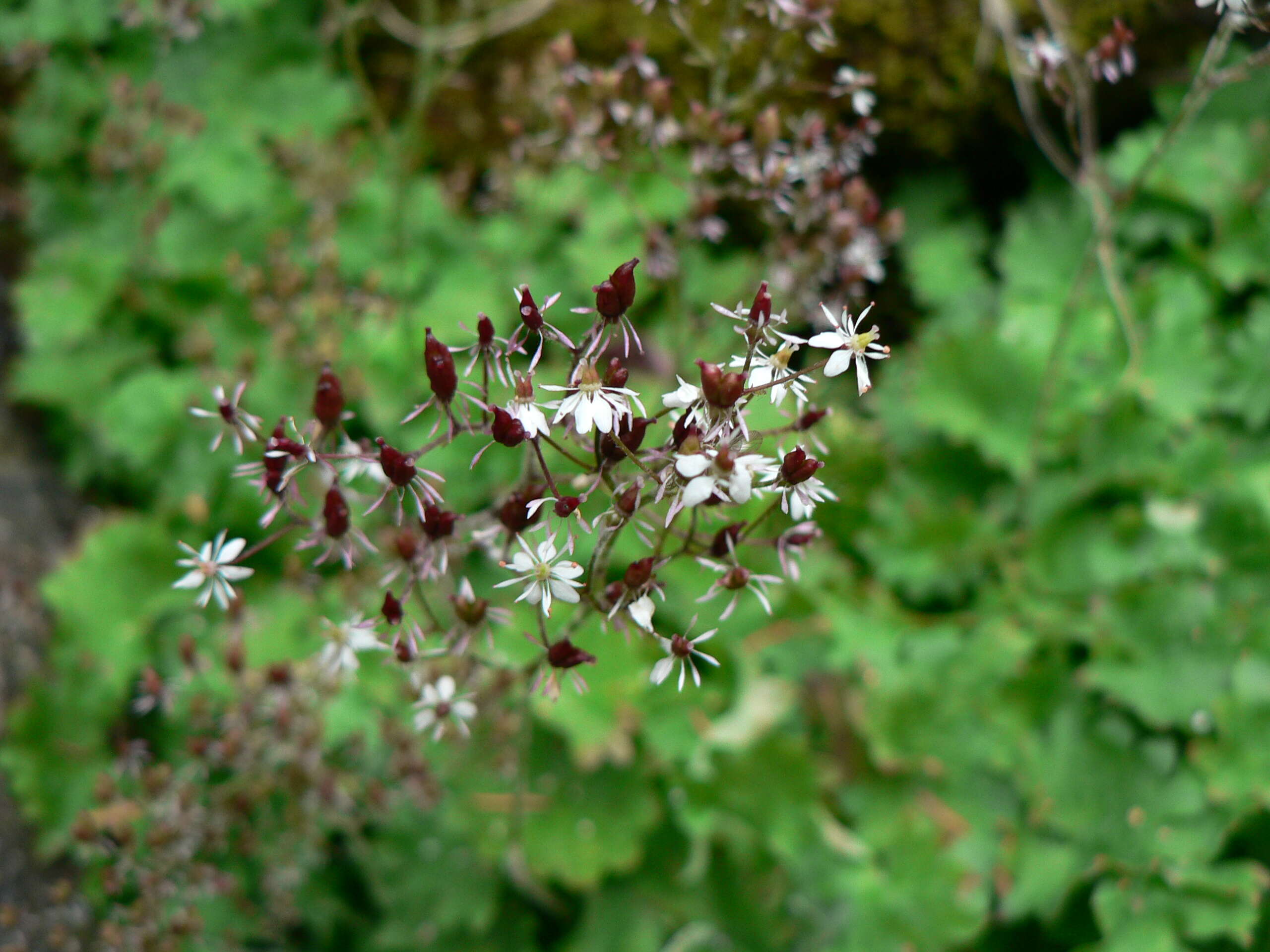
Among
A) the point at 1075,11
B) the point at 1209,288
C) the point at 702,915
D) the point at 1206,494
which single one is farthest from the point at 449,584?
the point at 1075,11

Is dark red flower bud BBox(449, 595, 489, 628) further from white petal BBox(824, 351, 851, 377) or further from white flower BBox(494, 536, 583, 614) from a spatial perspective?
white petal BBox(824, 351, 851, 377)

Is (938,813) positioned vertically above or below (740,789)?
below

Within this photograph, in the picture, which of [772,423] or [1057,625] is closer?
[772,423]

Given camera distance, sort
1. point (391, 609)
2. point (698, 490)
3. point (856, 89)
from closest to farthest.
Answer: point (698, 490) < point (391, 609) < point (856, 89)

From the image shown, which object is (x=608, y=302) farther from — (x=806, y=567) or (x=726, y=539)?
(x=806, y=567)

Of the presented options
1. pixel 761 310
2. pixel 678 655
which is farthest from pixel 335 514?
pixel 761 310

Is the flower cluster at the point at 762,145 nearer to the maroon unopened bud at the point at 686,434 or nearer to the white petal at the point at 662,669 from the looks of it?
the maroon unopened bud at the point at 686,434

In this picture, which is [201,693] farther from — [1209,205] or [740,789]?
[1209,205]
